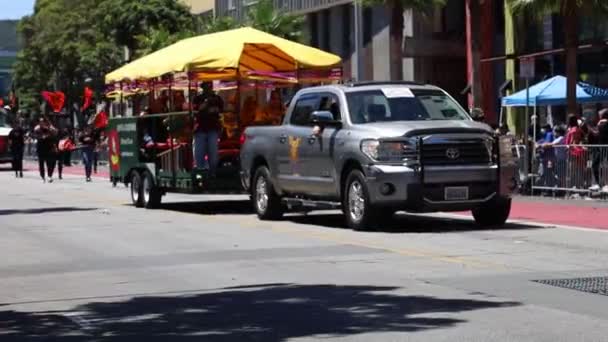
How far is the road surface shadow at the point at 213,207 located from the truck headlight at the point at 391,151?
233 inches

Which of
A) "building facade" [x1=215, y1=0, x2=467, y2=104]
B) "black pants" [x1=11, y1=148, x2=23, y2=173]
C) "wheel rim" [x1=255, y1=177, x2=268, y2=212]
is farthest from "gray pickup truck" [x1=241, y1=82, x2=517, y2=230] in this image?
"black pants" [x1=11, y1=148, x2=23, y2=173]

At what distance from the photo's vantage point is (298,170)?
65.2 feet

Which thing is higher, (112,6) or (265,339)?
(112,6)

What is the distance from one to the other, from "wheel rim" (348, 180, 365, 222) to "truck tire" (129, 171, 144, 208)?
7665mm

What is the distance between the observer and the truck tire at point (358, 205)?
1786 cm

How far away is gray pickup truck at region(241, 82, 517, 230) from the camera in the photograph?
1755 cm

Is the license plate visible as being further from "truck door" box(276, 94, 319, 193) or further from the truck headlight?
"truck door" box(276, 94, 319, 193)

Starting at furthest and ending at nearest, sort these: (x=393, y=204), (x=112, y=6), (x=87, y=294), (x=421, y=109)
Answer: (x=112, y=6) < (x=421, y=109) < (x=393, y=204) < (x=87, y=294)

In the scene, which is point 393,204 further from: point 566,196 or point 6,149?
point 6,149

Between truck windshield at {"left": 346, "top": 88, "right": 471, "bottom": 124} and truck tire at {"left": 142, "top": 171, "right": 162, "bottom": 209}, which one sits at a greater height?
truck windshield at {"left": 346, "top": 88, "right": 471, "bottom": 124}

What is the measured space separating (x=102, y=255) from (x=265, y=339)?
698 centimetres

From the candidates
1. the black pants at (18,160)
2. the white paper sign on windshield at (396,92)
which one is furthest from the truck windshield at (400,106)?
the black pants at (18,160)

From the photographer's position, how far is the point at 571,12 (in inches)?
1115

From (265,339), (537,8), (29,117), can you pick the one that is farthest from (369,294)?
(29,117)
